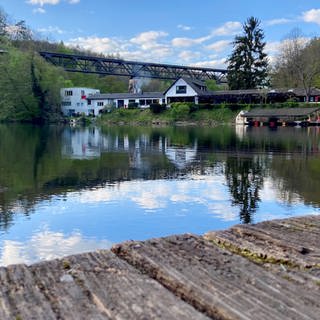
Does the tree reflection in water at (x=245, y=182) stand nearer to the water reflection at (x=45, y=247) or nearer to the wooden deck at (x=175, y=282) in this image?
the water reflection at (x=45, y=247)

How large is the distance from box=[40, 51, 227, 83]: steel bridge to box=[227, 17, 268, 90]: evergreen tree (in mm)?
16816

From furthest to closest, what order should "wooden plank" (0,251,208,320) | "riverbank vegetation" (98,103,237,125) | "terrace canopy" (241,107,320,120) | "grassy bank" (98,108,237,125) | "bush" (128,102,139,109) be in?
"bush" (128,102,139,109) < "riverbank vegetation" (98,103,237,125) < "grassy bank" (98,108,237,125) < "terrace canopy" (241,107,320,120) < "wooden plank" (0,251,208,320)

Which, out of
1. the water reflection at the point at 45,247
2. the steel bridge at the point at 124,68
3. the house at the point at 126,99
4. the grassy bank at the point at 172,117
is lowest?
the water reflection at the point at 45,247

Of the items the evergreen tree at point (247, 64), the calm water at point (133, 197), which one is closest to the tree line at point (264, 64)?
the evergreen tree at point (247, 64)

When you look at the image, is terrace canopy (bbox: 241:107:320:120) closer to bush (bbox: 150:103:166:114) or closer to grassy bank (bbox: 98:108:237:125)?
grassy bank (bbox: 98:108:237:125)

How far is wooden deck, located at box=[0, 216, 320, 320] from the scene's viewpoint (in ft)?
5.59

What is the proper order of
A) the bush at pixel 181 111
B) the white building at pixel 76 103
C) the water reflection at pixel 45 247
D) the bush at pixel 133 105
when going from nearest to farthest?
the water reflection at pixel 45 247
the bush at pixel 181 111
the bush at pixel 133 105
the white building at pixel 76 103

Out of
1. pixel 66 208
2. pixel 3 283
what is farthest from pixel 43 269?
pixel 66 208

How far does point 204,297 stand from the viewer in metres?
1.81

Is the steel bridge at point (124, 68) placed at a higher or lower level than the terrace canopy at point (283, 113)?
higher

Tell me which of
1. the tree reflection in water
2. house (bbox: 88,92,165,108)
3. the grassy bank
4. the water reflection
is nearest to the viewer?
the water reflection

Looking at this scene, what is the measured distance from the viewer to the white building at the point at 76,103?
85.1 m

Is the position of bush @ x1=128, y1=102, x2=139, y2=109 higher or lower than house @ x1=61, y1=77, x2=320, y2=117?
lower

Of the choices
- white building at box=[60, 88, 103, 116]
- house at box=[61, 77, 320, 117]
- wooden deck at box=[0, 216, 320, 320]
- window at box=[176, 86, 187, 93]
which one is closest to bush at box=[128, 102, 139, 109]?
house at box=[61, 77, 320, 117]
